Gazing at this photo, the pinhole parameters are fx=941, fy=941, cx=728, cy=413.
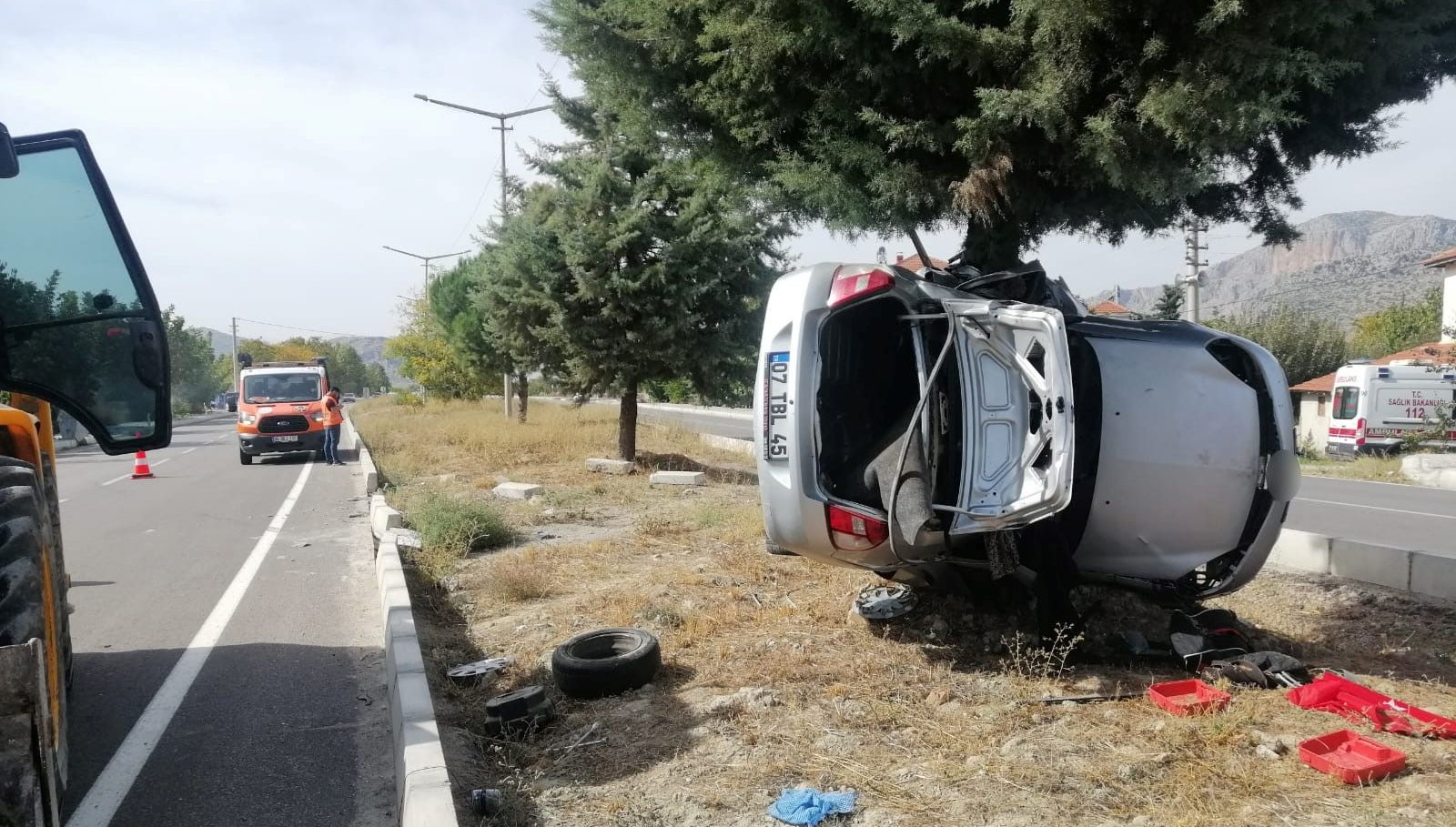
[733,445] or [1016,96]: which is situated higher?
[1016,96]

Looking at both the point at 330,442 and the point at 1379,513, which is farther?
the point at 330,442

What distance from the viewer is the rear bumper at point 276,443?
67.4 feet

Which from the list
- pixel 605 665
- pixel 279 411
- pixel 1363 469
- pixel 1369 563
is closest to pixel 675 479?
pixel 1369 563

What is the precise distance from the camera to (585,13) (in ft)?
22.7

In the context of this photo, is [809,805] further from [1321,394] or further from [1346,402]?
[1321,394]

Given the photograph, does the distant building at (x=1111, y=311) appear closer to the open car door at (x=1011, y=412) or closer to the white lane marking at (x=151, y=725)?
the open car door at (x=1011, y=412)

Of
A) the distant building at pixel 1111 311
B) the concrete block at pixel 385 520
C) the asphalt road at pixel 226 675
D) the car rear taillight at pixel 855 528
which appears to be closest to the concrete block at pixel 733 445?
the distant building at pixel 1111 311

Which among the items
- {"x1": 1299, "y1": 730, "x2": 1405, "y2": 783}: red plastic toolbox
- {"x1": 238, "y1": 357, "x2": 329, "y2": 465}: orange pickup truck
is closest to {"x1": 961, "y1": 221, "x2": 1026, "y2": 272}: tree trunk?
{"x1": 1299, "y1": 730, "x2": 1405, "y2": 783}: red plastic toolbox

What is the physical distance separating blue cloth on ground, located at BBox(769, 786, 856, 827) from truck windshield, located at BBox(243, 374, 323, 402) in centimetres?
2054

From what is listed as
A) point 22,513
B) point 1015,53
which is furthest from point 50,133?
point 1015,53

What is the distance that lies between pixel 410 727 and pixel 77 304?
7.88ft

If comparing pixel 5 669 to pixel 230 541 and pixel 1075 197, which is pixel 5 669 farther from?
pixel 230 541

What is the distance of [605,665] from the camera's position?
16.1 ft

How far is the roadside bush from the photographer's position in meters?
8.45
